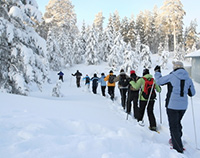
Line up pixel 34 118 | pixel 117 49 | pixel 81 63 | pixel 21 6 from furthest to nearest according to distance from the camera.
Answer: pixel 81 63 → pixel 117 49 → pixel 21 6 → pixel 34 118

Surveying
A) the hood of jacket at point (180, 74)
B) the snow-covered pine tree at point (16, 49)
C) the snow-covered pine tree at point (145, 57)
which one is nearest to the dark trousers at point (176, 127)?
the hood of jacket at point (180, 74)

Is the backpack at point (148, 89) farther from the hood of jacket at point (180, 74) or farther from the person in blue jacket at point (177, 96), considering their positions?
the hood of jacket at point (180, 74)

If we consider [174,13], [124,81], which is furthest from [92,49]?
[124,81]

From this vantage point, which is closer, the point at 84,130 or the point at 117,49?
the point at 84,130

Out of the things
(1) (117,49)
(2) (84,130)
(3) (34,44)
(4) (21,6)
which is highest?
(1) (117,49)

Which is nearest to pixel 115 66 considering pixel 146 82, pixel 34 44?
pixel 34 44

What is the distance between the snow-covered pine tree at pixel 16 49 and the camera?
7879 millimetres

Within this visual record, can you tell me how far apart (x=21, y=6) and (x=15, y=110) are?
20.9 feet

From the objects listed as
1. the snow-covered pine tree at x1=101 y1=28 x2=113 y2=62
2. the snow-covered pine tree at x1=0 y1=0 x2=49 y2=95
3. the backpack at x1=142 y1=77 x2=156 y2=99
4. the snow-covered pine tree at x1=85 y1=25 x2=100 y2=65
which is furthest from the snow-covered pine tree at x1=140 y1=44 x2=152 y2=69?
the backpack at x1=142 y1=77 x2=156 y2=99

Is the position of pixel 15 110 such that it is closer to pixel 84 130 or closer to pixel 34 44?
pixel 84 130

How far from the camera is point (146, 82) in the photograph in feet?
17.0

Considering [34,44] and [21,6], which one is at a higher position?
[21,6]

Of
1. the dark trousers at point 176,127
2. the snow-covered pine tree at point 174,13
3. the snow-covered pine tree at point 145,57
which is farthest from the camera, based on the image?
the snow-covered pine tree at point 174,13

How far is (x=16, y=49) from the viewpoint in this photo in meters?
8.08
